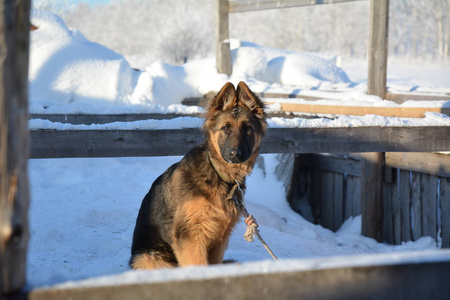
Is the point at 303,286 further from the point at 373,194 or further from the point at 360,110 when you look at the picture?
the point at 373,194

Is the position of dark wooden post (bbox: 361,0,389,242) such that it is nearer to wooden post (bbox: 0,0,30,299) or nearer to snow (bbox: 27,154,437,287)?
snow (bbox: 27,154,437,287)

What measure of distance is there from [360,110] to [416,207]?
6.24ft

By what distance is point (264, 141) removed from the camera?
547cm

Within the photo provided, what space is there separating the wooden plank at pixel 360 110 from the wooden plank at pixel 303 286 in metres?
5.75

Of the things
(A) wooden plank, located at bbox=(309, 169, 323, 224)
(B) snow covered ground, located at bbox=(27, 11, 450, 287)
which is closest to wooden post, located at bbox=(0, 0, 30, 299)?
(B) snow covered ground, located at bbox=(27, 11, 450, 287)

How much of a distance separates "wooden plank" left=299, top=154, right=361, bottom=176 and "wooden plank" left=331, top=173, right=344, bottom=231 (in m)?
0.19

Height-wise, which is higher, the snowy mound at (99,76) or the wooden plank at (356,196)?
the snowy mound at (99,76)

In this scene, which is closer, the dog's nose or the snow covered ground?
the dog's nose

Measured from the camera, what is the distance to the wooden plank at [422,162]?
23.8ft

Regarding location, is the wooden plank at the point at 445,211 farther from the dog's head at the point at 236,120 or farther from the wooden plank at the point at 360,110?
the dog's head at the point at 236,120

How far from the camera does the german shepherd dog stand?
4.02 m

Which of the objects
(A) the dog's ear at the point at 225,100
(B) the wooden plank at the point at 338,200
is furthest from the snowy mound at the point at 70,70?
(A) the dog's ear at the point at 225,100

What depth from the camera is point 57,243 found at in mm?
5855

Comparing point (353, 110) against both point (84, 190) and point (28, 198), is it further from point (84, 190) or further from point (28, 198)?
point (28, 198)
